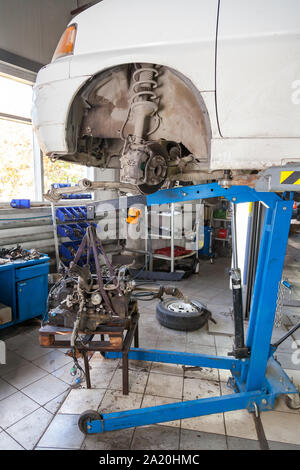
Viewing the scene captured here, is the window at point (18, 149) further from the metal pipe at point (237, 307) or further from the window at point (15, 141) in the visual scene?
the metal pipe at point (237, 307)

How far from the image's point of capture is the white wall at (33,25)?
3.68 meters

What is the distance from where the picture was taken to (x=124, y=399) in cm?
206

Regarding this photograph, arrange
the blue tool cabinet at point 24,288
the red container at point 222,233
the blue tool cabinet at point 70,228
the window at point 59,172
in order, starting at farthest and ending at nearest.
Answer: the red container at point 222,233 → the window at point 59,172 → the blue tool cabinet at point 70,228 → the blue tool cabinet at point 24,288

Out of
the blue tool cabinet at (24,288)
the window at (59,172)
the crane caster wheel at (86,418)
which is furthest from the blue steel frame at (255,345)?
the window at (59,172)

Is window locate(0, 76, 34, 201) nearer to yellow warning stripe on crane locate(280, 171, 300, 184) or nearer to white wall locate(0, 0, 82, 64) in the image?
white wall locate(0, 0, 82, 64)

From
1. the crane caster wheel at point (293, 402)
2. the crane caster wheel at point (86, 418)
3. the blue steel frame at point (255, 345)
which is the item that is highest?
the blue steel frame at point (255, 345)

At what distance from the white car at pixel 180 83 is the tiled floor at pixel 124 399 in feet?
5.28

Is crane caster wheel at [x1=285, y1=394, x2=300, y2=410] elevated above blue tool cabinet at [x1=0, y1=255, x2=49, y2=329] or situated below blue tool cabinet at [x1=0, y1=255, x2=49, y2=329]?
below

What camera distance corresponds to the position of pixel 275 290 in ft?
5.93

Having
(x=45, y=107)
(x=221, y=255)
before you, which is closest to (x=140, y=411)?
(x=45, y=107)

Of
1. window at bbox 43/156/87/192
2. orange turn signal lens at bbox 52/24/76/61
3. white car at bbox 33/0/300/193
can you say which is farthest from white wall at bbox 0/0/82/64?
white car at bbox 33/0/300/193

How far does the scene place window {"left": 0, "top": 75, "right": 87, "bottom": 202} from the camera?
3.96 m

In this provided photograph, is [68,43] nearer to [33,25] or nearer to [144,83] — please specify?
[144,83]

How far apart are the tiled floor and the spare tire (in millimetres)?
89
